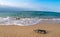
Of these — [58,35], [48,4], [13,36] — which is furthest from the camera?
[48,4]

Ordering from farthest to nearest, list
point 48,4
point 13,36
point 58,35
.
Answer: point 48,4, point 58,35, point 13,36

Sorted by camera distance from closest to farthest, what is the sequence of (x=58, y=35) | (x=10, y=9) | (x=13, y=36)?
1. (x=13, y=36)
2. (x=58, y=35)
3. (x=10, y=9)

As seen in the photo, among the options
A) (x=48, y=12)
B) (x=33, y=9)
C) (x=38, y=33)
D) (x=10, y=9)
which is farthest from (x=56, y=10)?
(x=38, y=33)

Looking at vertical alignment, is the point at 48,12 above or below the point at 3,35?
below

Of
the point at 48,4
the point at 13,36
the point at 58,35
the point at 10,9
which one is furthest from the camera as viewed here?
the point at 48,4

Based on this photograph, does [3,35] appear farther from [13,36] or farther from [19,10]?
[19,10]

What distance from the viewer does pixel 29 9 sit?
1455 centimetres

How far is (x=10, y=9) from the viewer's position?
14.1m

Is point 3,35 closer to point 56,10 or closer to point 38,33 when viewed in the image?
point 38,33

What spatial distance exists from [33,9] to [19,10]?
1593 millimetres

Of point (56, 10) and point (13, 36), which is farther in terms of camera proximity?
point (56, 10)

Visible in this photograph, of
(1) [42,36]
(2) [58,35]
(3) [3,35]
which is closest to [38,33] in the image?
(1) [42,36]

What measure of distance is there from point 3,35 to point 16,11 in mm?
10259

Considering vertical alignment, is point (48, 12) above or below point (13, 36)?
below
